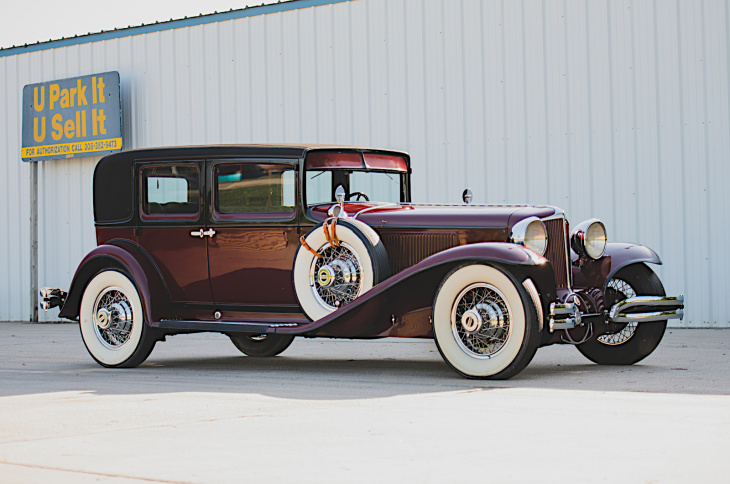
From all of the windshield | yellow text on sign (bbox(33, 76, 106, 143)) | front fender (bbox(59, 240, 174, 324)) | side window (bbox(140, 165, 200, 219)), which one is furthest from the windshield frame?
yellow text on sign (bbox(33, 76, 106, 143))

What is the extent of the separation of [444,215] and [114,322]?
3006 millimetres

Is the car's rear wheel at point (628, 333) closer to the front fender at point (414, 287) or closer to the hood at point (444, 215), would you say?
the hood at point (444, 215)

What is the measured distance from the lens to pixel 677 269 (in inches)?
481

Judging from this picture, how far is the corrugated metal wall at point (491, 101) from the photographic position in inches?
478

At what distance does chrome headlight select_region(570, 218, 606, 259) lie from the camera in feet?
24.8

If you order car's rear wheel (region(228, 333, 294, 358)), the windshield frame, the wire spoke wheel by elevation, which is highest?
the windshield frame

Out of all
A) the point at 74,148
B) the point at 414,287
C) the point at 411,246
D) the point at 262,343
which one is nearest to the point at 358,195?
the point at 411,246

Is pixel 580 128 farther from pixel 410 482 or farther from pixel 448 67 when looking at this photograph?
pixel 410 482

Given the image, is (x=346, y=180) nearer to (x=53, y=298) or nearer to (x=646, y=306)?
(x=646, y=306)

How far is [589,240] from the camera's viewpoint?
758 cm

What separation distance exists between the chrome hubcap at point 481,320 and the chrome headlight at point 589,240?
125cm

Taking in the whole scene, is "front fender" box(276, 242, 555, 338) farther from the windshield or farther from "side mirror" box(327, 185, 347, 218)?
the windshield

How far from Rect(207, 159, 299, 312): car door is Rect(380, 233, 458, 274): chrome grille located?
0.78 metres

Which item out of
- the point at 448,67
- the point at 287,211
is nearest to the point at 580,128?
the point at 448,67
